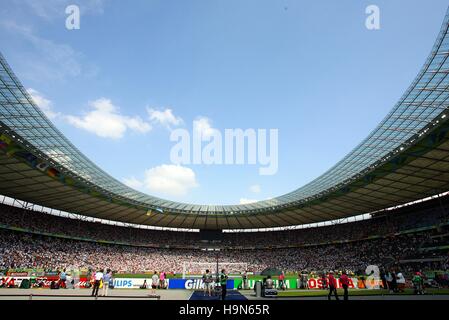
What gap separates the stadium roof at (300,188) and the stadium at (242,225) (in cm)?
16

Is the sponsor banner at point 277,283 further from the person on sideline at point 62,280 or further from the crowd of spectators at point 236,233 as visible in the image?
the crowd of spectators at point 236,233

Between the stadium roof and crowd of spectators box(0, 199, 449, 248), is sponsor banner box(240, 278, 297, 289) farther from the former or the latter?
crowd of spectators box(0, 199, 449, 248)

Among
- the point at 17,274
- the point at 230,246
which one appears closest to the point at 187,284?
the point at 17,274

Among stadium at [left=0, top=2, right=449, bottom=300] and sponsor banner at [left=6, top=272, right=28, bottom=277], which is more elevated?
stadium at [left=0, top=2, right=449, bottom=300]

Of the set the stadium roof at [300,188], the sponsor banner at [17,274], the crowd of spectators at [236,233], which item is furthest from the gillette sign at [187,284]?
the crowd of spectators at [236,233]

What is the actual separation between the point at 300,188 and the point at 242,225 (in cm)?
2303

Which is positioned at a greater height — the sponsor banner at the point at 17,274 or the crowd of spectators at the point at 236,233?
the crowd of spectators at the point at 236,233

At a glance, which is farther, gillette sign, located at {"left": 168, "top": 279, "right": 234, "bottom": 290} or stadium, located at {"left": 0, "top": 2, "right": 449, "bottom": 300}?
gillette sign, located at {"left": 168, "top": 279, "right": 234, "bottom": 290}

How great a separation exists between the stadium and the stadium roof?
16 cm

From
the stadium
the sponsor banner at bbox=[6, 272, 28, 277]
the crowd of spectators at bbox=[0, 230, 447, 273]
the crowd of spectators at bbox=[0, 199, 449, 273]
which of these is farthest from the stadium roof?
the sponsor banner at bbox=[6, 272, 28, 277]

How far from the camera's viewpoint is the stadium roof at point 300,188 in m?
26.3

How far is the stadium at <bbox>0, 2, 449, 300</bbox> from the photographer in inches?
1016

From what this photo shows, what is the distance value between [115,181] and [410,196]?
50.0 m
